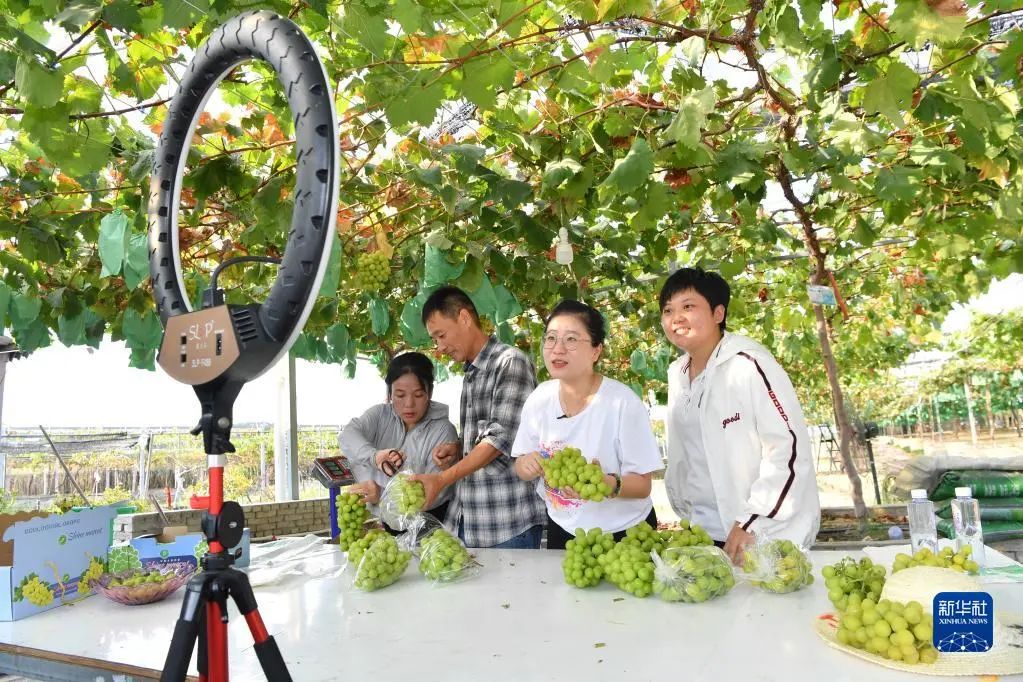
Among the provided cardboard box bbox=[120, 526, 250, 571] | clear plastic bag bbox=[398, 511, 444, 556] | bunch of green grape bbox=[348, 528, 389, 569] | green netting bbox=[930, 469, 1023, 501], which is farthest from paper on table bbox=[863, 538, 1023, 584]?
green netting bbox=[930, 469, 1023, 501]

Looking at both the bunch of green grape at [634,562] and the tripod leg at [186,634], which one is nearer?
the tripod leg at [186,634]

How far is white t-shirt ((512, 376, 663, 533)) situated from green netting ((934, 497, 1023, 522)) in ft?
14.2

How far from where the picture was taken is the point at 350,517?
2445 mm

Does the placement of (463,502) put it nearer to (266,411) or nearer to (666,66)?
(666,66)

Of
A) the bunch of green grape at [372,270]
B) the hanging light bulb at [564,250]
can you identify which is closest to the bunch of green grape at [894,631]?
Answer: the hanging light bulb at [564,250]

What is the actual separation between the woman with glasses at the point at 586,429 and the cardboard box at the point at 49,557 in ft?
4.13

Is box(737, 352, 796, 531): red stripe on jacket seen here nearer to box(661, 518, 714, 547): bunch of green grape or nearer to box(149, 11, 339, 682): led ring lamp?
box(661, 518, 714, 547): bunch of green grape

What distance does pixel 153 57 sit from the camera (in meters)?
2.42

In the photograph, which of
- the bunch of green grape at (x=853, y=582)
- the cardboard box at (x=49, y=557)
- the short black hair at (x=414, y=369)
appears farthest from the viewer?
the short black hair at (x=414, y=369)

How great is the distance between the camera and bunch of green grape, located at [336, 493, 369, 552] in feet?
7.98

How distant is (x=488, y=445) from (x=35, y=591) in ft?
4.51

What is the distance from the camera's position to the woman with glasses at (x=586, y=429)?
87.2 inches

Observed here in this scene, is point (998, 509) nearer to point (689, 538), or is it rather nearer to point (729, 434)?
point (729, 434)

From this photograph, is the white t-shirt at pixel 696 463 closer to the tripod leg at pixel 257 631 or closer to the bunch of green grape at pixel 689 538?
the bunch of green grape at pixel 689 538
